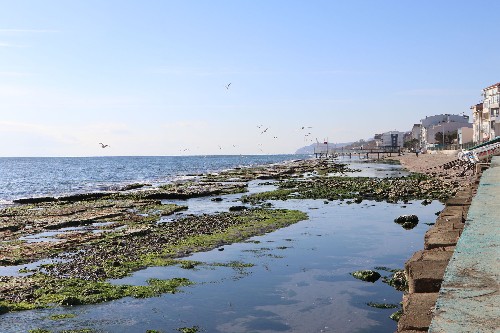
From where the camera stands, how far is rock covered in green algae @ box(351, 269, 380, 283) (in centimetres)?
1128

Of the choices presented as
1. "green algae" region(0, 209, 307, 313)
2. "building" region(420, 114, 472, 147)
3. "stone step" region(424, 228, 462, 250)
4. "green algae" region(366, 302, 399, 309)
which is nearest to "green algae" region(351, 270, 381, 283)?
"green algae" region(366, 302, 399, 309)

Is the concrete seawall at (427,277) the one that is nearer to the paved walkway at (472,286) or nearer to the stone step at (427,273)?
the stone step at (427,273)

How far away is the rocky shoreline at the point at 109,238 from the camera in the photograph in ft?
36.0

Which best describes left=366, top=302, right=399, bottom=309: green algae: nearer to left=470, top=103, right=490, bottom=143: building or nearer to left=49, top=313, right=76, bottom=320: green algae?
left=49, top=313, right=76, bottom=320: green algae

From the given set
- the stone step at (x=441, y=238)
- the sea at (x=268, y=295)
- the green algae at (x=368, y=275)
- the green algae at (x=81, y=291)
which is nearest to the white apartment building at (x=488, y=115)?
the sea at (x=268, y=295)

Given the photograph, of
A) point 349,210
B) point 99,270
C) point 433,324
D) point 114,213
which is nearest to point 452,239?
point 433,324

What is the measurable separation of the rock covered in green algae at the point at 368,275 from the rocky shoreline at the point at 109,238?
4.21m

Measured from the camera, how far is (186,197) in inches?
1404

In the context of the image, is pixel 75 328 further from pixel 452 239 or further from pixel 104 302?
pixel 452 239

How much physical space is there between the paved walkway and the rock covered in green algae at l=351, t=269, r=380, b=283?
12.8 feet

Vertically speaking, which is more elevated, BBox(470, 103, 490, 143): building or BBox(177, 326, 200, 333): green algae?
BBox(470, 103, 490, 143): building

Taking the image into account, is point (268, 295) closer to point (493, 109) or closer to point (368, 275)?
point (368, 275)

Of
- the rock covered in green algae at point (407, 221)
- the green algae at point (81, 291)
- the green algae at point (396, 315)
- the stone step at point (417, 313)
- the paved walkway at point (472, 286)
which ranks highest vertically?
the paved walkway at point (472, 286)

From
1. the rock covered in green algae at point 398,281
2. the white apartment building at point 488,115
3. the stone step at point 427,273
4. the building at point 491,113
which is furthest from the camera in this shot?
the white apartment building at point 488,115
